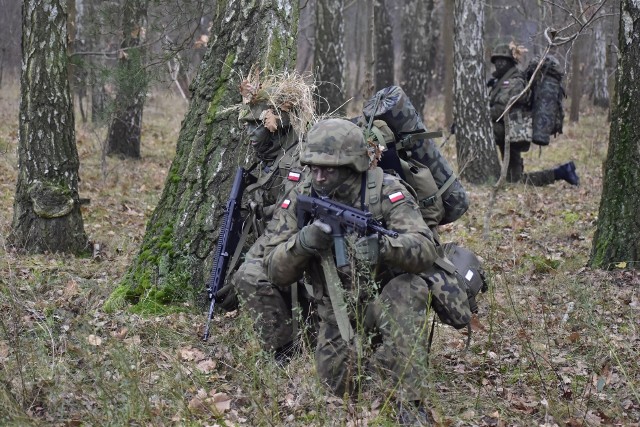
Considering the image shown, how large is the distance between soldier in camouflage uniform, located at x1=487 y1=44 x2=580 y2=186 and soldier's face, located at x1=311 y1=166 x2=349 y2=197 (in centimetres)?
789

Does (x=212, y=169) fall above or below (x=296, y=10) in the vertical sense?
below

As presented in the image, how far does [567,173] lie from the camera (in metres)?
12.1

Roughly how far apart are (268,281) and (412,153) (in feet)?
3.90

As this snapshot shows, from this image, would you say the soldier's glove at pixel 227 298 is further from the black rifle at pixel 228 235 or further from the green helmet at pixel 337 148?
the green helmet at pixel 337 148

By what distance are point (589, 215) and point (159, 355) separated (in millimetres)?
6457

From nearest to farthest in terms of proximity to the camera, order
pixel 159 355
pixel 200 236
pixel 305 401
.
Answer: pixel 305 401 → pixel 159 355 → pixel 200 236

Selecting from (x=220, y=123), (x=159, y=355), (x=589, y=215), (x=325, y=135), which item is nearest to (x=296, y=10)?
(x=220, y=123)

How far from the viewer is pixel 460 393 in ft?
16.1

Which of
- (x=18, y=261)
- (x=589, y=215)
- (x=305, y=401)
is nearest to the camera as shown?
(x=305, y=401)

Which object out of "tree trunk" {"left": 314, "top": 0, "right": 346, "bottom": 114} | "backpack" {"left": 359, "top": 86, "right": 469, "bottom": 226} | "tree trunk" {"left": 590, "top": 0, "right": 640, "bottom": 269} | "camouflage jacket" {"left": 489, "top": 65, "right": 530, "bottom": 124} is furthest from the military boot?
"backpack" {"left": 359, "top": 86, "right": 469, "bottom": 226}

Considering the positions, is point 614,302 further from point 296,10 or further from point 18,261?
point 18,261

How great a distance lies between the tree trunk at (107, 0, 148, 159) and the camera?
12430 mm

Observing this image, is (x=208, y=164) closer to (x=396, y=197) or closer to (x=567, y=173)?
(x=396, y=197)

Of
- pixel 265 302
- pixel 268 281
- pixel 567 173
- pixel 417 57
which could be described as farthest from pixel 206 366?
pixel 417 57
